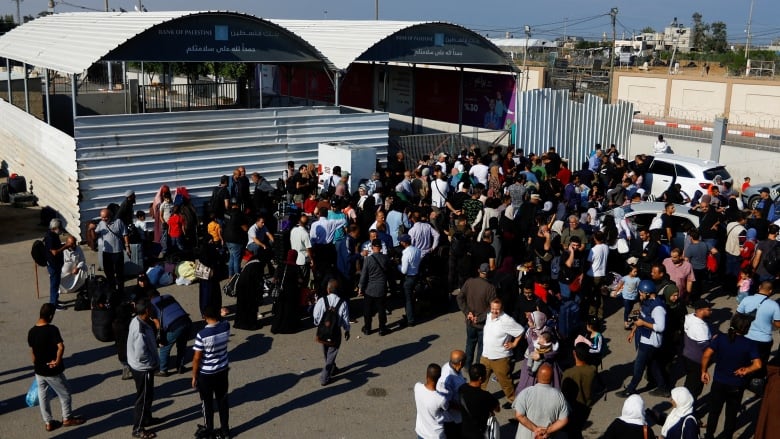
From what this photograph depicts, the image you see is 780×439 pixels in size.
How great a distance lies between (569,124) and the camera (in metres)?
23.0

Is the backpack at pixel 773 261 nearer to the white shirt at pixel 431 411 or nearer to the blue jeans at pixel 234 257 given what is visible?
the white shirt at pixel 431 411

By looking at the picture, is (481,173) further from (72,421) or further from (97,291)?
(72,421)

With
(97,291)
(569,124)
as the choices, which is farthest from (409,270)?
(569,124)

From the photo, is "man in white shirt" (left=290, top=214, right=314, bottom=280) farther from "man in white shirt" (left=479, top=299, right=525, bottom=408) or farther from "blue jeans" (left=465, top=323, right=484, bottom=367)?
"man in white shirt" (left=479, top=299, right=525, bottom=408)

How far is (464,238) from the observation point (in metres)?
12.5

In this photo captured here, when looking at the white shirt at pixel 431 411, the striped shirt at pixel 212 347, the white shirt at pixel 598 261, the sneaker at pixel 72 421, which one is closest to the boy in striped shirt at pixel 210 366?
the striped shirt at pixel 212 347

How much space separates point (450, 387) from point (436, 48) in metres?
14.4

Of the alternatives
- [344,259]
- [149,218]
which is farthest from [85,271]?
[344,259]

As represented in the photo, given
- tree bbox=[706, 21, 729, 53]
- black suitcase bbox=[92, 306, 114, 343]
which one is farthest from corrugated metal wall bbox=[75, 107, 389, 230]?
tree bbox=[706, 21, 729, 53]

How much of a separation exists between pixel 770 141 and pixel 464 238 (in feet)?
47.3

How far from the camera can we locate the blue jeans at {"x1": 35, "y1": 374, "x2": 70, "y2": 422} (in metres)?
8.41

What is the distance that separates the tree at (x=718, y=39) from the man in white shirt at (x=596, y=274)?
281 ft

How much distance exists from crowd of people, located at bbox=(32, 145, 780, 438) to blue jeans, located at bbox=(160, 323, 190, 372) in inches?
1.2

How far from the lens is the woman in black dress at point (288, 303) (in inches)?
450
